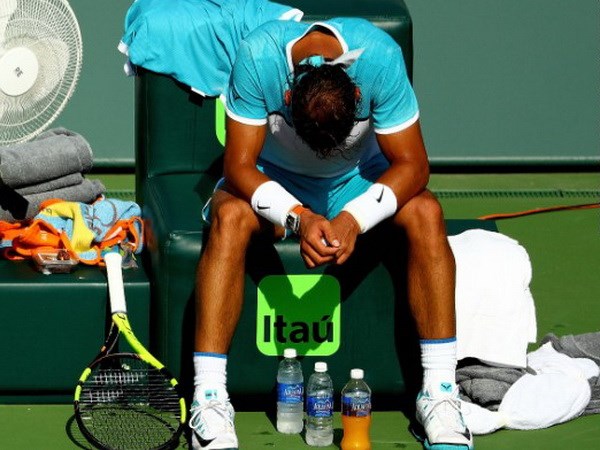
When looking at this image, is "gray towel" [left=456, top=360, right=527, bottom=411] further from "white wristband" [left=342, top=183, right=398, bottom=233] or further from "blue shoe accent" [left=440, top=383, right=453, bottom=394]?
"white wristband" [left=342, top=183, right=398, bottom=233]

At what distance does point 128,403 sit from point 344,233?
96 centimetres

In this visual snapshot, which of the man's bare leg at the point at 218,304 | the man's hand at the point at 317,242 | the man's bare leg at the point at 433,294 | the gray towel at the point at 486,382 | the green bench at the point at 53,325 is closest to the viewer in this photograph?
the man's hand at the point at 317,242

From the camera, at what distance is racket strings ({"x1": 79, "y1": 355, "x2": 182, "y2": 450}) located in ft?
16.5

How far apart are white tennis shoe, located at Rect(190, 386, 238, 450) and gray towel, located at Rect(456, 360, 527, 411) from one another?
0.83 metres

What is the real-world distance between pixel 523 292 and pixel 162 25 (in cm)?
180

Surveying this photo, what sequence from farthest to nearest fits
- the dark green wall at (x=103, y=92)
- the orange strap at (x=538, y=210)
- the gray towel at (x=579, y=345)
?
the dark green wall at (x=103, y=92), the orange strap at (x=538, y=210), the gray towel at (x=579, y=345)

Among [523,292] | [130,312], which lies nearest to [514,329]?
[523,292]

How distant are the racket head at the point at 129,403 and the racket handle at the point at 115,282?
175mm

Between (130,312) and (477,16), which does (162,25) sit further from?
(477,16)

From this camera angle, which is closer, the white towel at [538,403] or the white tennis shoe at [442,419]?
the white tennis shoe at [442,419]

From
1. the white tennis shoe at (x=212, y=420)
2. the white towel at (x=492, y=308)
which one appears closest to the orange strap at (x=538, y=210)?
the white towel at (x=492, y=308)

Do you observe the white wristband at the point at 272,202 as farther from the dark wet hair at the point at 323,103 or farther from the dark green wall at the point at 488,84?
the dark green wall at the point at 488,84

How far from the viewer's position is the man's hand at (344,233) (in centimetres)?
487

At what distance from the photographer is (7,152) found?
19.4 feet
